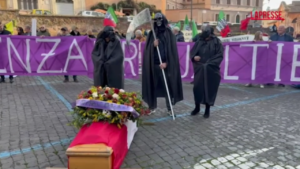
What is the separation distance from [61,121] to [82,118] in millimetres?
1913

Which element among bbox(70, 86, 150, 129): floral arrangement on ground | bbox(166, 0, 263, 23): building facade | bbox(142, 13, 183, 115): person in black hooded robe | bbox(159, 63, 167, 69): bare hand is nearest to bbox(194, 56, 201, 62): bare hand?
bbox(142, 13, 183, 115): person in black hooded robe

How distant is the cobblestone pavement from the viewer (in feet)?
13.3

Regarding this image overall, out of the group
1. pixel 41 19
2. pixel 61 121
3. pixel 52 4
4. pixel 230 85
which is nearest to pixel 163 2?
pixel 52 4

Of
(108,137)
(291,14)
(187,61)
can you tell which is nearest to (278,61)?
(187,61)

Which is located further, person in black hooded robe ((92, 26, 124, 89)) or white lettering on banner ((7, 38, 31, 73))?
white lettering on banner ((7, 38, 31, 73))

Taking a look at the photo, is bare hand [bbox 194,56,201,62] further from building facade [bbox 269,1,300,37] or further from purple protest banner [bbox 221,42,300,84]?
building facade [bbox 269,1,300,37]

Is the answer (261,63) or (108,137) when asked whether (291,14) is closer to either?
(261,63)

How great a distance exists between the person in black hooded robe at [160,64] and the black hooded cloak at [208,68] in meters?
0.46

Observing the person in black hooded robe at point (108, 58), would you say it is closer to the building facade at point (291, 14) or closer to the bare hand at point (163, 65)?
Answer: the bare hand at point (163, 65)

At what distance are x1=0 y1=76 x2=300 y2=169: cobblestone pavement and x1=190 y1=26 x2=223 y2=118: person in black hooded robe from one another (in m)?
0.50

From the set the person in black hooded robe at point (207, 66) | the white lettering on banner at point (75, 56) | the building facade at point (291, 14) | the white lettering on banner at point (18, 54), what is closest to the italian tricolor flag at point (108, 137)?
the person in black hooded robe at point (207, 66)

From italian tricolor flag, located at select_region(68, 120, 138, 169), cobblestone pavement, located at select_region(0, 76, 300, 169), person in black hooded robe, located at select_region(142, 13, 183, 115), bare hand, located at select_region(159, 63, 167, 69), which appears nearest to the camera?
italian tricolor flag, located at select_region(68, 120, 138, 169)

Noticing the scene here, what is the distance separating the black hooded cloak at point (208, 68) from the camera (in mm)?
5863

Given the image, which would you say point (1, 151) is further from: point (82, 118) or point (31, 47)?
point (31, 47)
